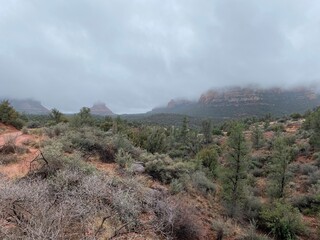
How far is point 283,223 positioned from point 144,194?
734 centimetres

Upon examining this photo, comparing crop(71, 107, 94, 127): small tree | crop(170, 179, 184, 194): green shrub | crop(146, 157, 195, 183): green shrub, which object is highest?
crop(71, 107, 94, 127): small tree

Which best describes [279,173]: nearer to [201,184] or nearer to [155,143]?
[201,184]

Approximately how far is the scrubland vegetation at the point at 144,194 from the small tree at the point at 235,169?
2.1 inches

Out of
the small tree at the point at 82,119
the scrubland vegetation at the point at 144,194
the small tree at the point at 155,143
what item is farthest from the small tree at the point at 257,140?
the small tree at the point at 82,119

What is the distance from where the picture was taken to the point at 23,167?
13031 millimetres

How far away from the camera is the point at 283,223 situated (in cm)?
1457

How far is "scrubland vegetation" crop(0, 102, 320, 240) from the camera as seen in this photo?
23.2 feet

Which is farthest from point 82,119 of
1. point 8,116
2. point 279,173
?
point 279,173

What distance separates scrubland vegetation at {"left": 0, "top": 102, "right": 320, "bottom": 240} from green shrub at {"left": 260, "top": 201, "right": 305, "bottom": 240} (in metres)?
0.05

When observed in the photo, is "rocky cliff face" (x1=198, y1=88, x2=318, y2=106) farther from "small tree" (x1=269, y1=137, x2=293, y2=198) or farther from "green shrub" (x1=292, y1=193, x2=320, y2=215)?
"small tree" (x1=269, y1=137, x2=293, y2=198)

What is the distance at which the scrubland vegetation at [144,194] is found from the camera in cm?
708

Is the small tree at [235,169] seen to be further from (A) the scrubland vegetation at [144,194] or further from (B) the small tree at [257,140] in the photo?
(B) the small tree at [257,140]

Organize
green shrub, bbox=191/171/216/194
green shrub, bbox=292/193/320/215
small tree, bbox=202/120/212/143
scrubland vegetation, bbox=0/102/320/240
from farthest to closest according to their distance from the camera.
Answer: small tree, bbox=202/120/212/143
green shrub, bbox=292/193/320/215
green shrub, bbox=191/171/216/194
scrubland vegetation, bbox=0/102/320/240

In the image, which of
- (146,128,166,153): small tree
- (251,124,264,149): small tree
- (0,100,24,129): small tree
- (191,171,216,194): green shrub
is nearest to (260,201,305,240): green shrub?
(191,171,216,194): green shrub
